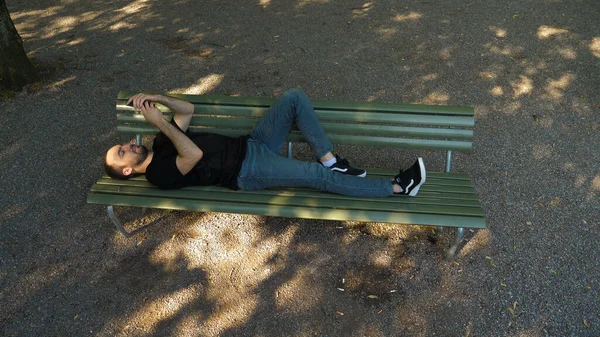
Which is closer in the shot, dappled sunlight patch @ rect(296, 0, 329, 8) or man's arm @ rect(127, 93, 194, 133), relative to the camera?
man's arm @ rect(127, 93, 194, 133)

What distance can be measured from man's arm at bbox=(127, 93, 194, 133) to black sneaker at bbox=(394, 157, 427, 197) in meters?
1.75

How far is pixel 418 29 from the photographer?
700cm

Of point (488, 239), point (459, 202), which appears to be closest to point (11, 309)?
point (459, 202)

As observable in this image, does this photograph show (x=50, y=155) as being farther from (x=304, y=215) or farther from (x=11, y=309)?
(x=304, y=215)

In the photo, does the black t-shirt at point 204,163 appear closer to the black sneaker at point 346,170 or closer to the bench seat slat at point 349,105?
the bench seat slat at point 349,105

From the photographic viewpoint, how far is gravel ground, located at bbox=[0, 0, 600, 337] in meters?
3.26

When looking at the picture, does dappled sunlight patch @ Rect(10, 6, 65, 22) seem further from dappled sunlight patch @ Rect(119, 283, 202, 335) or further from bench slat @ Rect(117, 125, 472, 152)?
dappled sunlight patch @ Rect(119, 283, 202, 335)

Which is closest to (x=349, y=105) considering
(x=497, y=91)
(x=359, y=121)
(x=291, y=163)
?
(x=359, y=121)

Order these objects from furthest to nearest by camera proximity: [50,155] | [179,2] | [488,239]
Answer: [179,2], [50,155], [488,239]

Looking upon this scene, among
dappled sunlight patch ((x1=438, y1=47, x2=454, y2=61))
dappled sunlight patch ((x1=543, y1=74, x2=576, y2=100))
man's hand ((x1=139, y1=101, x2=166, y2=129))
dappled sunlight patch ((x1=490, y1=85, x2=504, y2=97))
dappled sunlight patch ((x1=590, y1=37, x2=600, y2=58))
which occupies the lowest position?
dappled sunlight patch ((x1=590, y1=37, x2=600, y2=58))

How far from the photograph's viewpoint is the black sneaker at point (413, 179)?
130 inches

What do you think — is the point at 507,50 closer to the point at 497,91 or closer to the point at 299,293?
the point at 497,91

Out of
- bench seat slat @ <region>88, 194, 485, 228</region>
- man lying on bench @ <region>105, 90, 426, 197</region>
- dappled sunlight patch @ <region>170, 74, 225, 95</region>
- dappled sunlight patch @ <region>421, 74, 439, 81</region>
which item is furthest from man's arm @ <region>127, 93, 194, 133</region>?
dappled sunlight patch @ <region>421, 74, 439, 81</region>

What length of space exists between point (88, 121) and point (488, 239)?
432 cm
